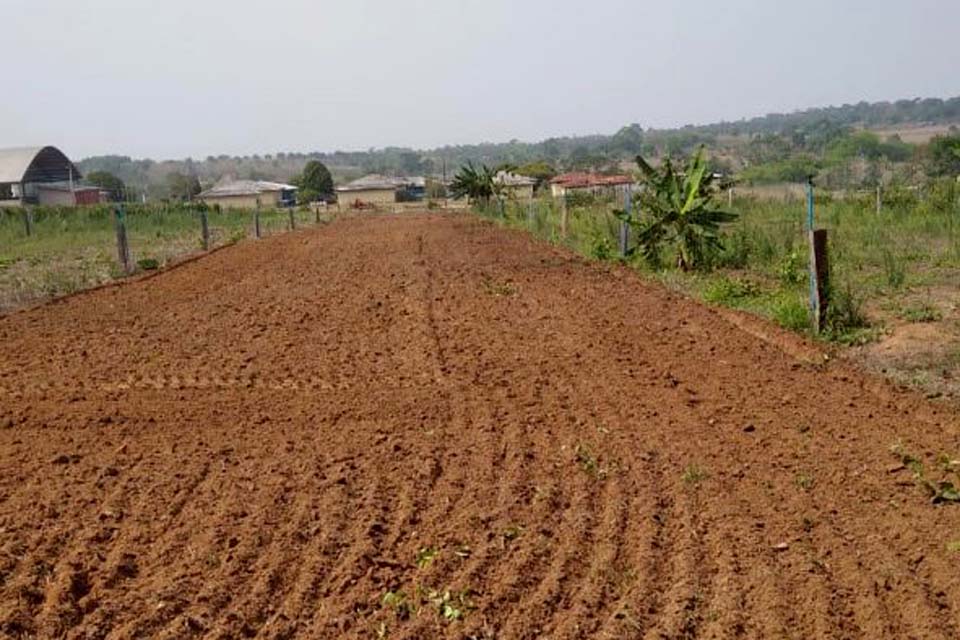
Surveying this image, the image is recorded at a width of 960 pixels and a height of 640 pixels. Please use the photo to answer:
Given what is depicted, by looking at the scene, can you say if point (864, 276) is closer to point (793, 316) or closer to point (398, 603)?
point (793, 316)

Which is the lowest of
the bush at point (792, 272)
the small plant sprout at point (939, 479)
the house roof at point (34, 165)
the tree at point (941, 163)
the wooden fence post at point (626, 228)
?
the small plant sprout at point (939, 479)

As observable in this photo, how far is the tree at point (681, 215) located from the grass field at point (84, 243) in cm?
1044

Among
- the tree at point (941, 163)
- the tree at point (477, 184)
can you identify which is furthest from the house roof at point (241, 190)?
the tree at point (941, 163)

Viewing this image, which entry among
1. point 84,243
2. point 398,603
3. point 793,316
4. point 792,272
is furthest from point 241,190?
point 398,603

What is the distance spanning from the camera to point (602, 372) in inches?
334

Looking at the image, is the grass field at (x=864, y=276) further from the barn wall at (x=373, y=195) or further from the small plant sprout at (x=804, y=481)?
the barn wall at (x=373, y=195)

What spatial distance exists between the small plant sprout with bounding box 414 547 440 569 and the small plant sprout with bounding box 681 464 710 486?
5.82 feet

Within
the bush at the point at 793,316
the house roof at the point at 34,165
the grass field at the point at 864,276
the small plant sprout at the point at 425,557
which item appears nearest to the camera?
the small plant sprout at the point at 425,557

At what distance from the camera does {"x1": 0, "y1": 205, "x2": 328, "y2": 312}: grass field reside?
17469 millimetres

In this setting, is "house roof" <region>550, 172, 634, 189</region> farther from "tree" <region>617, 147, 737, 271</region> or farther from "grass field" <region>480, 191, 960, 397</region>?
"tree" <region>617, 147, 737, 271</region>

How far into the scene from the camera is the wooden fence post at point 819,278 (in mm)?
9727

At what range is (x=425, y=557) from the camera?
4.65 meters

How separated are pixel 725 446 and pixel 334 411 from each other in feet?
10.1

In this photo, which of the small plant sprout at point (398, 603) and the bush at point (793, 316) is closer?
the small plant sprout at point (398, 603)
